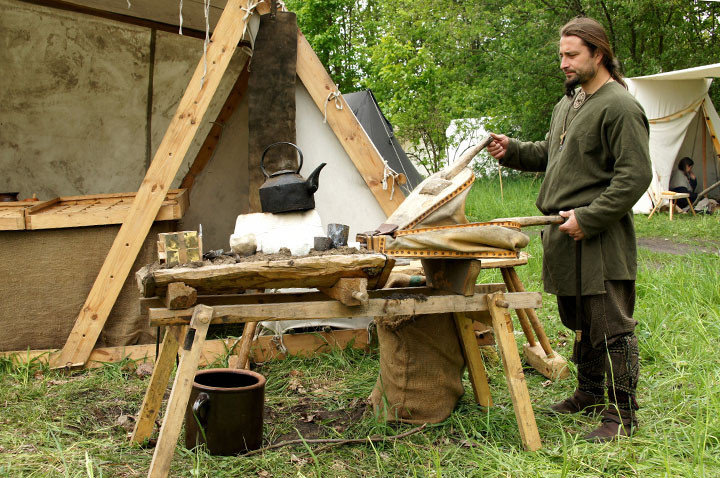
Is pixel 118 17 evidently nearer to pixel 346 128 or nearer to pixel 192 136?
pixel 192 136

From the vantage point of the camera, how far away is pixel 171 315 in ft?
7.94

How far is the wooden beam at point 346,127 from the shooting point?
420 cm

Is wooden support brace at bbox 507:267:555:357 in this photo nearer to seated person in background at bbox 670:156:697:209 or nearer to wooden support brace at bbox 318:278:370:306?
wooden support brace at bbox 318:278:370:306

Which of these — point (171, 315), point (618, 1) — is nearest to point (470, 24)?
point (618, 1)

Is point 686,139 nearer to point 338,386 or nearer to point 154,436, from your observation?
point 338,386

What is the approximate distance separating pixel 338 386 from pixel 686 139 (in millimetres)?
10981

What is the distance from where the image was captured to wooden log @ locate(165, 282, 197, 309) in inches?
92.5

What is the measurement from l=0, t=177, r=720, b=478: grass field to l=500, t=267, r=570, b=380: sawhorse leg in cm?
7

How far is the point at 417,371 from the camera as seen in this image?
3029 millimetres

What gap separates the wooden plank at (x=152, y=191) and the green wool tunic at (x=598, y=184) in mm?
1985

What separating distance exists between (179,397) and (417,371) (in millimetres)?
1139

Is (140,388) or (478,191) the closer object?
(140,388)

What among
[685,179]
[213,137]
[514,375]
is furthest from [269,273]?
[685,179]

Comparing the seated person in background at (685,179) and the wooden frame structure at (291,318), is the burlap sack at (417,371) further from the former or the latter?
the seated person in background at (685,179)
